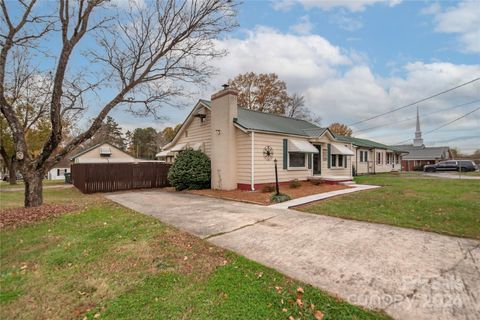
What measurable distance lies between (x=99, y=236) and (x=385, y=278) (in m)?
5.55

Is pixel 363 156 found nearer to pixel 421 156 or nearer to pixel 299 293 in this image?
pixel 299 293

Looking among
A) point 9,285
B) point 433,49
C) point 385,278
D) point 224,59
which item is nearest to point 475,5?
point 433,49

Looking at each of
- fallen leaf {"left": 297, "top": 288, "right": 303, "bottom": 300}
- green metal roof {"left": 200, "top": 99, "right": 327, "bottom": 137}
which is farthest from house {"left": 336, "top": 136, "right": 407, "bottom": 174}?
fallen leaf {"left": 297, "top": 288, "right": 303, "bottom": 300}

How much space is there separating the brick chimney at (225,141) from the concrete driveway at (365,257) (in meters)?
5.81

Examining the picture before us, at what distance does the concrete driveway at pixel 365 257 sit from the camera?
301cm

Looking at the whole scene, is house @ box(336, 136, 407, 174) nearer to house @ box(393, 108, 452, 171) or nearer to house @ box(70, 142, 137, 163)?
house @ box(393, 108, 452, 171)

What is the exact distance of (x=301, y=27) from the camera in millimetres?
12156

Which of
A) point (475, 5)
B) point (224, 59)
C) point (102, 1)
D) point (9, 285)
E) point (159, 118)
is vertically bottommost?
point (9, 285)

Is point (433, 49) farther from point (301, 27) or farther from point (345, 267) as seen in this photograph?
point (345, 267)

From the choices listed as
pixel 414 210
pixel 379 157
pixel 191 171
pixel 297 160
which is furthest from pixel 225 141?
pixel 379 157

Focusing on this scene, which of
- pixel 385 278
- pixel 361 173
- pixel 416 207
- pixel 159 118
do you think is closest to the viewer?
pixel 385 278

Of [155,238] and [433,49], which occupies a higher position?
[433,49]

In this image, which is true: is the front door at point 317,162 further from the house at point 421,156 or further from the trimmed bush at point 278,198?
the house at point 421,156

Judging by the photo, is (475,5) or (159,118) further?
(159,118)
